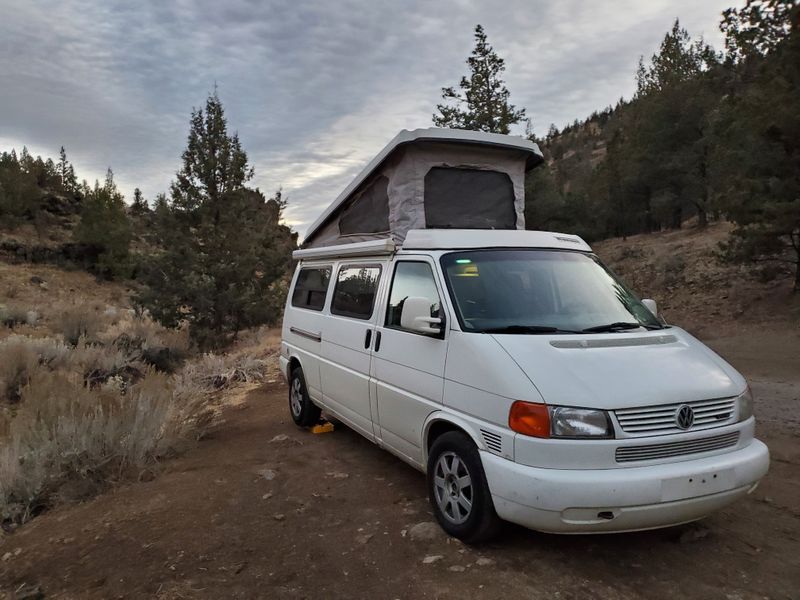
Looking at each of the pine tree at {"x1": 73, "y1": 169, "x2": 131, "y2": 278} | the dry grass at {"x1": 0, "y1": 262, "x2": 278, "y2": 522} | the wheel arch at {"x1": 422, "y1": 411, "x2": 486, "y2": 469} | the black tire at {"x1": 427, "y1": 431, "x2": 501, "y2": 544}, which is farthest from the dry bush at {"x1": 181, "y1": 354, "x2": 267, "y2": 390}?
the pine tree at {"x1": 73, "y1": 169, "x2": 131, "y2": 278}

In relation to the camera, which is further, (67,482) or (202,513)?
(67,482)

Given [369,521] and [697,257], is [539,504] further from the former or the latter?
[697,257]

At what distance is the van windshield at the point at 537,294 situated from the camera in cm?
402

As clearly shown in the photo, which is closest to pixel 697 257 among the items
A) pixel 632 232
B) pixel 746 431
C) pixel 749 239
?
pixel 749 239

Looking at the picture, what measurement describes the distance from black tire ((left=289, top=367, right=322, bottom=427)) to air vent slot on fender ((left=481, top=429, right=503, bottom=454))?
338 centimetres

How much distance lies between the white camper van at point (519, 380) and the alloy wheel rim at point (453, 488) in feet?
0.04

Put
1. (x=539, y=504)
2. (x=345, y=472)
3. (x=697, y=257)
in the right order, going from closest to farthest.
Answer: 1. (x=539, y=504)
2. (x=345, y=472)
3. (x=697, y=257)

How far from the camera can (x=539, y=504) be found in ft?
10.6

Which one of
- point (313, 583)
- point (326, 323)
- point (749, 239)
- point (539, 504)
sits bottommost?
point (313, 583)

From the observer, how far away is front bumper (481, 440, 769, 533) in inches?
124

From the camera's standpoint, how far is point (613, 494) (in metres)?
3.15

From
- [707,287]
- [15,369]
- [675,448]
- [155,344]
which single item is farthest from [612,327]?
[707,287]

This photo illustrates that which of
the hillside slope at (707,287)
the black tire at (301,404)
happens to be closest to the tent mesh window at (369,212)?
the black tire at (301,404)

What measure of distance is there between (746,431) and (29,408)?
593 centimetres
